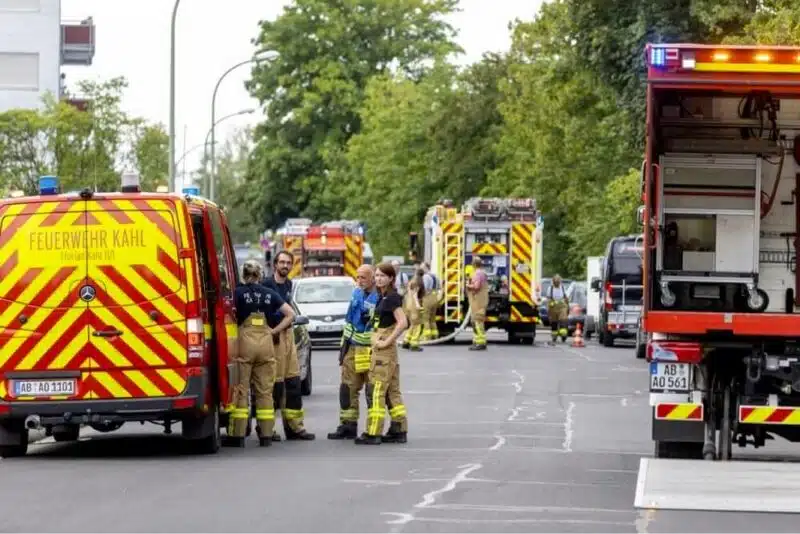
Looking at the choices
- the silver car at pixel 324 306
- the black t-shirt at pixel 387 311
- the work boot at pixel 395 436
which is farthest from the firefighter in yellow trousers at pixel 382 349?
the silver car at pixel 324 306

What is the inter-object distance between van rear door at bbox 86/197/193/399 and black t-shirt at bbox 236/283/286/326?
1.81 metres

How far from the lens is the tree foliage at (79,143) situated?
48.5 metres

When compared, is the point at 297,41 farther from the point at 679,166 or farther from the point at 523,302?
the point at 679,166

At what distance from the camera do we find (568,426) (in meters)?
22.0

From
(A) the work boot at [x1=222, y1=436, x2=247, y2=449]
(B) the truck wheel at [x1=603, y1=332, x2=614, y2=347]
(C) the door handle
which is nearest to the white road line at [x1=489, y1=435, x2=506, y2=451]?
(A) the work boot at [x1=222, y1=436, x2=247, y2=449]

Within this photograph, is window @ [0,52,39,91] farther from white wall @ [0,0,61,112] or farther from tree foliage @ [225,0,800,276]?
tree foliage @ [225,0,800,276]

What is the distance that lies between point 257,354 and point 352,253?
4681 centimetres

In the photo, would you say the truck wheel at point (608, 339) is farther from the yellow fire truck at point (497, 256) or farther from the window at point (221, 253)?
the window at point (221, 253)

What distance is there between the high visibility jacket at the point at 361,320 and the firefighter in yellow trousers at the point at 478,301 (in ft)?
65.8

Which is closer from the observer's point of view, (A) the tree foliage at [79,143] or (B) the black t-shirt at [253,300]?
(B) the black t-shirt at [253,300]

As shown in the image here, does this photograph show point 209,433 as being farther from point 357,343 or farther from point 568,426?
point 568,426

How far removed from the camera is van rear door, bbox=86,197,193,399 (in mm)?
17391

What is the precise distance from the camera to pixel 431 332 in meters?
42.8

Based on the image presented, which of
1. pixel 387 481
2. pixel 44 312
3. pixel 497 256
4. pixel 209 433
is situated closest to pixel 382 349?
pixel 209 433
